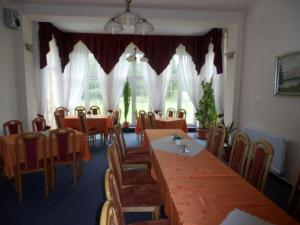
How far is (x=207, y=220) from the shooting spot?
122 centimetres

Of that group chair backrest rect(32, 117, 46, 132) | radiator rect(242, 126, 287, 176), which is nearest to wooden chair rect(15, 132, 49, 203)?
chair backrest rect(32, 117, 46, 132)

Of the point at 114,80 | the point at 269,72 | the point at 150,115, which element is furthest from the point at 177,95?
the point at 269,72

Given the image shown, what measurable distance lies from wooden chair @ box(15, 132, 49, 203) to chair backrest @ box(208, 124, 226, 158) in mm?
2231

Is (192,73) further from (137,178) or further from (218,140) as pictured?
(137,178)

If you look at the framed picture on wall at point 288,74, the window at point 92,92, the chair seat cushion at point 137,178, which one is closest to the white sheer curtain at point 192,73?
the window at point 92,92

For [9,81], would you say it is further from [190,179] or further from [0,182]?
[190,179]

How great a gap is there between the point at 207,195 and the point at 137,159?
1.64m

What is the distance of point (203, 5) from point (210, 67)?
2608mm

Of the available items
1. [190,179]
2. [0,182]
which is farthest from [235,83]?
[0,182]

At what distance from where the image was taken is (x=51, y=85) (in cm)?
589

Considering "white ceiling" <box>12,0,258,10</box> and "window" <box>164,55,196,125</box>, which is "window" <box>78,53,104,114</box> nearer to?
"window" <box>164,55,196,125</box>

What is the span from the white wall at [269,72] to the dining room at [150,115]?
0.8 inches

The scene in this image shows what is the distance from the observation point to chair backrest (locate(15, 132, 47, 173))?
2691mm

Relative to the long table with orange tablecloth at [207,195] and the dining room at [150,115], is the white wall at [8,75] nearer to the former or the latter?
the dining room at [150,115]
